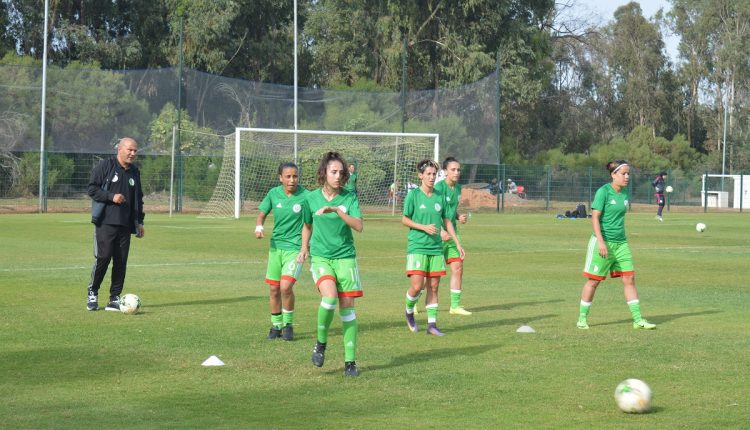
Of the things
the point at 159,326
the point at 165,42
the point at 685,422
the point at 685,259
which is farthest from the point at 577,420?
the point at 165,42

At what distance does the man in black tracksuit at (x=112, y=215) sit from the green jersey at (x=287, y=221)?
2755 millimetres

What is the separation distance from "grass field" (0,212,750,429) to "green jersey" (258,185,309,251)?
987 millimetres

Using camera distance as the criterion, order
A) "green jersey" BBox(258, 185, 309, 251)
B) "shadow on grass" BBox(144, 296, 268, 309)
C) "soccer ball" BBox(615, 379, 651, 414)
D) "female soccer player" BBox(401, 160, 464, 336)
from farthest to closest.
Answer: "shadow on grass" BBox(144, 296, 268, 309) < "female soccer player" BBox(401, 160, 464, 336) < "green jersey" BBox(258, 185, 309, 251) < "soccer ball" BBox(615, 379, 651, 414)

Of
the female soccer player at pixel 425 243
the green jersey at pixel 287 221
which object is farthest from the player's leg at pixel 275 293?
the female soccer player at pixel 425 243

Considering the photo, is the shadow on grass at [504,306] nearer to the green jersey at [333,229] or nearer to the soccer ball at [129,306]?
the soccer ball at [129,306]

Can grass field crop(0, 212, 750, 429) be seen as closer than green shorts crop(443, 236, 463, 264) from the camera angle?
Yes

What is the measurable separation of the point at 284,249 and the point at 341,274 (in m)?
2.31

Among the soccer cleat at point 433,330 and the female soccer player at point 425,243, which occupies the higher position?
the female soccer player at point 425,243

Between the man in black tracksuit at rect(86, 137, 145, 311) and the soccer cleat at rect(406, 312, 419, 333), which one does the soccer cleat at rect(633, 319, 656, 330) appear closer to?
the soccer cleat at rect(406, 312, 419, 333)

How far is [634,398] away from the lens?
781 cm

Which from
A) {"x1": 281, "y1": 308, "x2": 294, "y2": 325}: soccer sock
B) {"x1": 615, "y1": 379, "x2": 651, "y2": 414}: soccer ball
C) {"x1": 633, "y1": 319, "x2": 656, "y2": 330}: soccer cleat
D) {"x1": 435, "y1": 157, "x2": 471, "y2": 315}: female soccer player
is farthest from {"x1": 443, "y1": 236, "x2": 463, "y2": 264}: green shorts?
{"x1": 615, "y1": 379, "x2": 651, "y2": 414}: soccer ball

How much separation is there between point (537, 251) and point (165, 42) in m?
42.0

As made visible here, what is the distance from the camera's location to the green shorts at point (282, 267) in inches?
454

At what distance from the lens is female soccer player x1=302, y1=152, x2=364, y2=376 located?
30.7 feet
